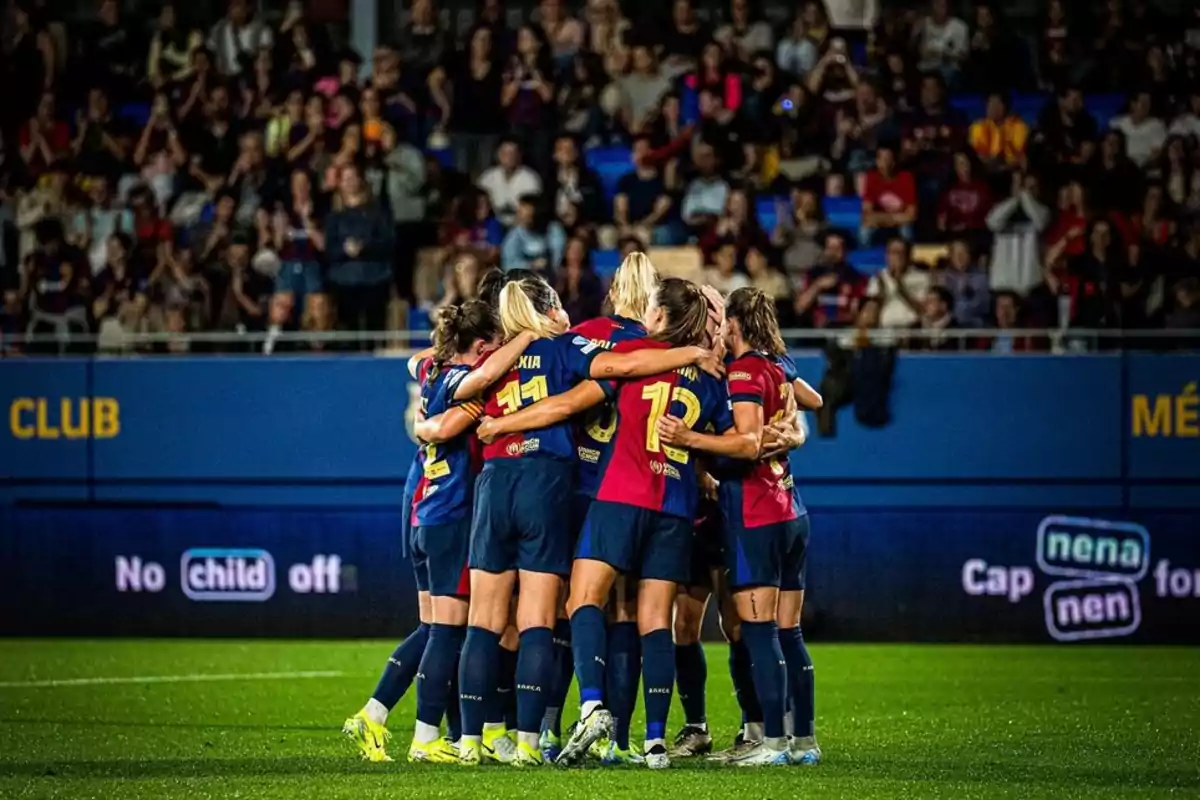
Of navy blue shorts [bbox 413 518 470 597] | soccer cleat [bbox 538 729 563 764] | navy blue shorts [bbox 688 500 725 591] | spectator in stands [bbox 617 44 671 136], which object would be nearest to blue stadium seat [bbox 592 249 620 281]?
spectator in stands [bbox 617 44 671 136]

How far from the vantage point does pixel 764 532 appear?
9.37 metres

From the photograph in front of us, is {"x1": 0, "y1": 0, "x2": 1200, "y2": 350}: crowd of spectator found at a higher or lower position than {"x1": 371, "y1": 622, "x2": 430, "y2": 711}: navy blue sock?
higher

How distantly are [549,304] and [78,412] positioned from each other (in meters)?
9.81

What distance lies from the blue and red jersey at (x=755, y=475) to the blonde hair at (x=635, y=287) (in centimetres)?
48

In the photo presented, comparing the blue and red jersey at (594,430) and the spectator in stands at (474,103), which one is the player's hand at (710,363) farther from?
the spectator in stands at (474,103)

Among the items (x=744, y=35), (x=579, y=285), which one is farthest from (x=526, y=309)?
(x=744, y=35)

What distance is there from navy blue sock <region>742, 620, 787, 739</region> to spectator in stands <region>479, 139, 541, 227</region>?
10.3 metres

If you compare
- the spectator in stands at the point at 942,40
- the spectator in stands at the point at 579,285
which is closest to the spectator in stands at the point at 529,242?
the spectator in stands at the point at 579,285

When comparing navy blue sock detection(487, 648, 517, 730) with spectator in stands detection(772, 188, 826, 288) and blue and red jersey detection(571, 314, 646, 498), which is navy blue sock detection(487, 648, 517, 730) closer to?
blue and red jersey detection(571, 314, 646, 498)

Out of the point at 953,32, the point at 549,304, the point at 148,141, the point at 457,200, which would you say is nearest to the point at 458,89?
the point at 457,200

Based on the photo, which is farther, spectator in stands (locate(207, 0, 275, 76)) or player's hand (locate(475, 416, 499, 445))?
spectator in stands (locate(207, 0, 275, 76))

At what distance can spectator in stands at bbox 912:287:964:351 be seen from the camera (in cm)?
1725

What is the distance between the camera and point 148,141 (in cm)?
2062

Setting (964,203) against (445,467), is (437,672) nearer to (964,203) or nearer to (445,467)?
(445,467)
